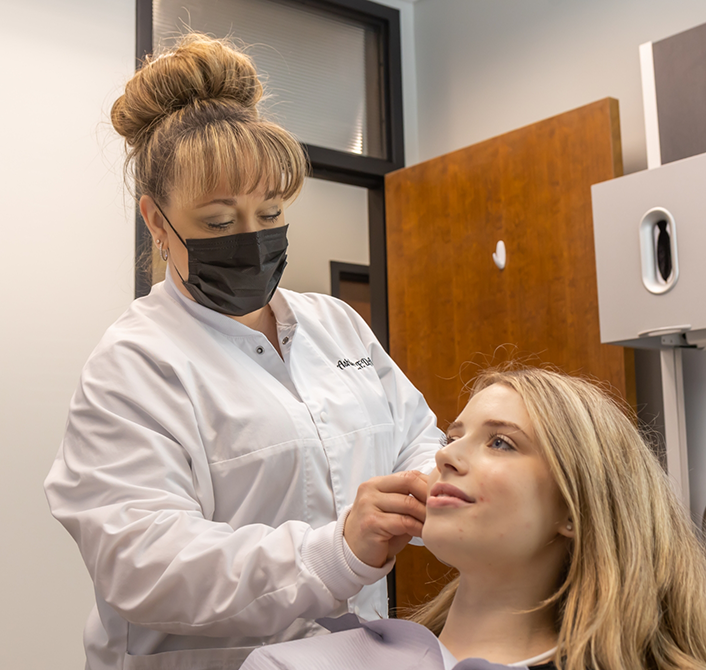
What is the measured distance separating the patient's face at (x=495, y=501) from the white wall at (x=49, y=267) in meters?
1.71

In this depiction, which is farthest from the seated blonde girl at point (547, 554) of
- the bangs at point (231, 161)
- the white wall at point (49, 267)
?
the white wall at point (49, 267)

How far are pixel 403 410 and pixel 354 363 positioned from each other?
0.47 feet

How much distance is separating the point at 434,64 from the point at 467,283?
1.15 meters

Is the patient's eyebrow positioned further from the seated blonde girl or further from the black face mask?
the black face mask

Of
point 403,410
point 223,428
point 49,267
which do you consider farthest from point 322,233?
point 223,428

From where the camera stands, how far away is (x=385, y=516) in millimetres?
1033

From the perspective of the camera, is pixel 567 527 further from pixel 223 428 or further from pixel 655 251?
pixel 655 251

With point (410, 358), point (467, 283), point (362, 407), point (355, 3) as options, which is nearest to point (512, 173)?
point (467, 283)

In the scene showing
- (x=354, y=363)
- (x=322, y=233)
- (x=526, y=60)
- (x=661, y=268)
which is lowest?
(x=354, y=363)

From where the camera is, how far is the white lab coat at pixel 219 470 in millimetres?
1032

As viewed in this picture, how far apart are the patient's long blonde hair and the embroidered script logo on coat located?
403 mm

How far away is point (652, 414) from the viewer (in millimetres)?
2426

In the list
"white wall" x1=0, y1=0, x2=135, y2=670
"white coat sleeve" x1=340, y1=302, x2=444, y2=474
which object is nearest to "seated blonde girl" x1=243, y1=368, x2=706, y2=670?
"white coat sleeve" x1=340, y1=302, x2=444, y2=474

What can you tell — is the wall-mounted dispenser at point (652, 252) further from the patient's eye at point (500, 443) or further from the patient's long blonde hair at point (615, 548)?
the patient's eye at point (500, 443)
